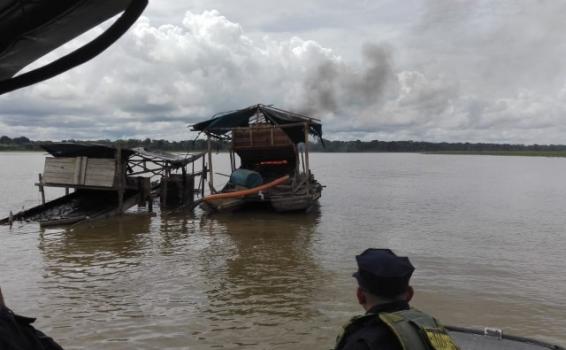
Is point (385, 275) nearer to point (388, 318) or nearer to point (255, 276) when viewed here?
point (388, 318)

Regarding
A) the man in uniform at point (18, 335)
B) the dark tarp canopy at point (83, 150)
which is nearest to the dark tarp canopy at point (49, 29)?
the man in uniform at point (18, 335)

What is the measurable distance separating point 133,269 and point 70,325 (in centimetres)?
352

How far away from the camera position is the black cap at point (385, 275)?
99.0 inches

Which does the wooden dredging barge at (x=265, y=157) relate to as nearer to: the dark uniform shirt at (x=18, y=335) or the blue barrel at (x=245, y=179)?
the blue barrel at (x=245, y=179)

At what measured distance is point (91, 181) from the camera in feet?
59.3

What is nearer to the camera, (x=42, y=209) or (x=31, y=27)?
(x=31, y=27)

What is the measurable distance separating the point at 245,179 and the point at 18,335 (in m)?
17.8

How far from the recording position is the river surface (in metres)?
7.50

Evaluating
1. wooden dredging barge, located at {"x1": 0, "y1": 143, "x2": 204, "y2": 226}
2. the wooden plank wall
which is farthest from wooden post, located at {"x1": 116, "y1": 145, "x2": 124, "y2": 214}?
the wooden plank wall

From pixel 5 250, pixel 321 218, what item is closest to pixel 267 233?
pixel 321 218

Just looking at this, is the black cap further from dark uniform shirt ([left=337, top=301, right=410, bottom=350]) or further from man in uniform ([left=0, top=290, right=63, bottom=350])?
man in uniform ([left=0, top=290, right=63, bottom=350])

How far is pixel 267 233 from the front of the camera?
1570cm

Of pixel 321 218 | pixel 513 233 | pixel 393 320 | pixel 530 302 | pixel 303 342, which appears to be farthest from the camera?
pixel 321 218

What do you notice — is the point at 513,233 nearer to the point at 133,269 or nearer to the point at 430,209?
the point at 430,209
